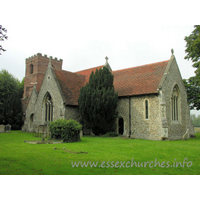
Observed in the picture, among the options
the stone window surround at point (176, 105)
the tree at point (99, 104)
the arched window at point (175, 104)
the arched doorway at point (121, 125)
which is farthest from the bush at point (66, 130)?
the arched window at point (175, 104)

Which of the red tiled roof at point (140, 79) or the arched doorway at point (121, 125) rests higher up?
the red tiled roof at point (140, 79)

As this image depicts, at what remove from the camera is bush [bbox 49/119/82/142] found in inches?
603

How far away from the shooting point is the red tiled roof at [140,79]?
838 inches

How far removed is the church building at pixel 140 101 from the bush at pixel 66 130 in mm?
5167

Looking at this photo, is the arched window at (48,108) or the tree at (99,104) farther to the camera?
the arched window at (48,108)

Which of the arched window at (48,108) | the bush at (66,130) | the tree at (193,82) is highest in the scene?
the tree at (193,82)

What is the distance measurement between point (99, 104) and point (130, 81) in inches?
228

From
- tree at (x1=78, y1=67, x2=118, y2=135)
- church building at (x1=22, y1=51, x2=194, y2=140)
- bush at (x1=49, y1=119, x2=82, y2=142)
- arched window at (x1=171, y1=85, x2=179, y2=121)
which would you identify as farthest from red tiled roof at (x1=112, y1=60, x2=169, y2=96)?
bush at (x1=49, y1=119, x2=82, y2=142)

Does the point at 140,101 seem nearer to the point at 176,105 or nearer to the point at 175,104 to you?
the point at 175,104

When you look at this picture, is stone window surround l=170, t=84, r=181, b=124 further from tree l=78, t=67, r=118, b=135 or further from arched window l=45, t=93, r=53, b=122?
arched window l=45, t=93, r=53, b=122

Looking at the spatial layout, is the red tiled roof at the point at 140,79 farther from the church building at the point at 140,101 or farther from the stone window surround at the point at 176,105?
the stone window surround at the point at 176,105

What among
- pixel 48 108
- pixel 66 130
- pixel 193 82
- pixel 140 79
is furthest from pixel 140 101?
pixel 48 108

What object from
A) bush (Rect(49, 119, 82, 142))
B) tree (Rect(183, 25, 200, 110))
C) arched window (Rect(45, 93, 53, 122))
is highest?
tree (Rect(183, 25, 200, 110))

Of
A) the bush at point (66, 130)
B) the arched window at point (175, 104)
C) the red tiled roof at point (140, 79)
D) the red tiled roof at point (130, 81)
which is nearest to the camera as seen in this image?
the bush at point (66, 130)
